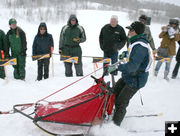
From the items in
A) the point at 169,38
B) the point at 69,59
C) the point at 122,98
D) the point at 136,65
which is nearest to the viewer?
the point at 136,65

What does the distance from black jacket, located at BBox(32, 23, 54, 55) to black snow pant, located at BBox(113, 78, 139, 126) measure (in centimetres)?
265

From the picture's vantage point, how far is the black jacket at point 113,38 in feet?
14.6

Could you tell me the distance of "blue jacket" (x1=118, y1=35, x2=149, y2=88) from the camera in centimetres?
216

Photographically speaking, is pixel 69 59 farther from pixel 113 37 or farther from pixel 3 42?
pixel 3 42

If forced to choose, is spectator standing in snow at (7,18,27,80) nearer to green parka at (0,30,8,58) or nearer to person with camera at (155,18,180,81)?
green parka at (0,30,8,58)

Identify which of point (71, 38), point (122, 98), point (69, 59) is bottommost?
point (122, 98)

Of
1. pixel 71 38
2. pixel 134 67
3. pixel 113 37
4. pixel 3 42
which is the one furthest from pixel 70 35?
pixel 134 67

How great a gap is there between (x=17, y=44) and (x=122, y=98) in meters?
3.26

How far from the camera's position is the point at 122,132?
7.91 ft

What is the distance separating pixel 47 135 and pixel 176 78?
184 inches

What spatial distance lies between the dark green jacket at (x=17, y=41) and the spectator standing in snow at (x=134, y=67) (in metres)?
2.98

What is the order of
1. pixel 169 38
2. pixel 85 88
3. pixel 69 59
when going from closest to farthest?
pixel 85 88 → pixel 69 59 → pixel 169 38

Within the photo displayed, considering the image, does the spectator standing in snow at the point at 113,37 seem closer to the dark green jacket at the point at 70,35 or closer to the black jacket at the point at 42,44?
the dark green jacket at the point at 70,35

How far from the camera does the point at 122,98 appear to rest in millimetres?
2482
